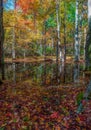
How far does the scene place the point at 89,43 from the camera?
16844 millimetres

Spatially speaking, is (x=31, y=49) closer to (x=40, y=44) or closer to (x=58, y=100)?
(x=40, y=44)

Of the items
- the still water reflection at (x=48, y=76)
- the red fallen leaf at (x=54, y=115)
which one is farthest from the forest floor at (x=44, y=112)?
the still water reflection at (x=48, y=76)

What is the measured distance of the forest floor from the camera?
6.53 metres

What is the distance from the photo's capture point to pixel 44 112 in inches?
294

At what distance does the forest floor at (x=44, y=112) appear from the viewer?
6.53 metres

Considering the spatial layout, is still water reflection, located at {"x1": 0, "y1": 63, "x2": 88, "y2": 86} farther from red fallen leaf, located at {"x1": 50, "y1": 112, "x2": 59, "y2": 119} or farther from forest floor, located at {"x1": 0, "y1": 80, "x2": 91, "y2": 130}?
red fallen leaf, located at {"x1": 50, "y1": 112, "x2": 59, "y2": 119}

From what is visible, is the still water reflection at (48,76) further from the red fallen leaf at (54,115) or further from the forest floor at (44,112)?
the red fallen leaf at (54,115)

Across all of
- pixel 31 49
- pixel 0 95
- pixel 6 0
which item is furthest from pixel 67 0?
pixel 0 95

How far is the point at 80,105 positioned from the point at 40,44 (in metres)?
39.2

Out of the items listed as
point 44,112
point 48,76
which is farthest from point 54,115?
point 48,76

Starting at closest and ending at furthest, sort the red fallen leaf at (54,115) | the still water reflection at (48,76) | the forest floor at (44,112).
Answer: the forest floor at (44,112)
the red fallen leaf at (54,115)
the still water reflection at (48,76)

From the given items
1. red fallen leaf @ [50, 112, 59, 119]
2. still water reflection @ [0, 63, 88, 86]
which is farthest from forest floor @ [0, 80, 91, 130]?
still water reflection @ [0, 63, 88, 86]

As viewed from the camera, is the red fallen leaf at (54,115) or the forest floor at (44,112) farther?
the red fallen leaf at (54,115)

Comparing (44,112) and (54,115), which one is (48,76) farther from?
(54,115)
